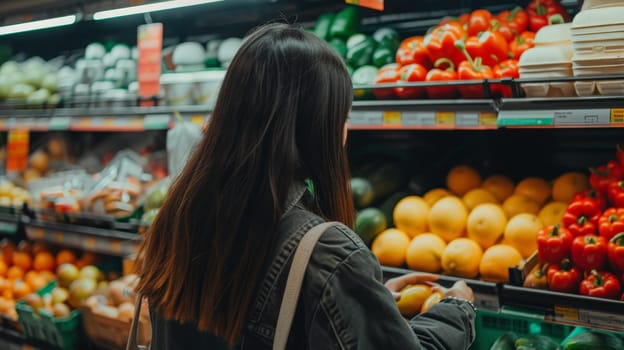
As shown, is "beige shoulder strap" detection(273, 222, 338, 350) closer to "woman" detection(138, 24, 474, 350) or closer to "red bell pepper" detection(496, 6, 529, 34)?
"woman" detection(138, 24, 474, 350)

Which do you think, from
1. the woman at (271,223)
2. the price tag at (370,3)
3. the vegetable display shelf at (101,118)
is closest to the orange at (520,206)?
the price tag at (370,3)

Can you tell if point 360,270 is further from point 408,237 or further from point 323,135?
point 408,237

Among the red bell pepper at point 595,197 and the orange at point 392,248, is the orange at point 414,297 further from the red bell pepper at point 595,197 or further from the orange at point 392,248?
the red bell pepper at point 595,197

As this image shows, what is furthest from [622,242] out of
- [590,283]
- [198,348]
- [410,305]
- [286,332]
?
[198,348]

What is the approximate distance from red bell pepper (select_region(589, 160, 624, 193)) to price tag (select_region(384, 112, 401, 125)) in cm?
62

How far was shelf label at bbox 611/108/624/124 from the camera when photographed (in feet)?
5.15

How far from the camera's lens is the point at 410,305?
1861mm

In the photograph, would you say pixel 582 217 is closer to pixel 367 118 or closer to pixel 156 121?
pixel 367 118

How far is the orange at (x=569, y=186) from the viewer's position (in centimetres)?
202

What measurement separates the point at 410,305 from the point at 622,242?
608mm

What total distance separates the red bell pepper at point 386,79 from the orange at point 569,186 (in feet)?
2.09

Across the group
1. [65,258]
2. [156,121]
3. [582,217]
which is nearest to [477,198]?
[582,217]

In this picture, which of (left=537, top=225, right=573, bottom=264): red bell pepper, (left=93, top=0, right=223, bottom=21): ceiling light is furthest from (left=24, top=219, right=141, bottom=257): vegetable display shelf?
(left=537, top=225, right=573, bottom=264): red bell pepper

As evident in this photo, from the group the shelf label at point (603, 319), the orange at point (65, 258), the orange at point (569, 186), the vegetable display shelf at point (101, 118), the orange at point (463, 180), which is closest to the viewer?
the shelf label at point (603, 319)
